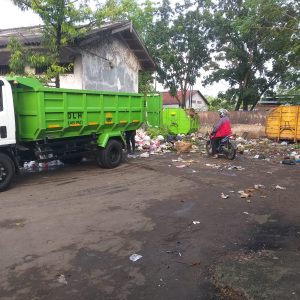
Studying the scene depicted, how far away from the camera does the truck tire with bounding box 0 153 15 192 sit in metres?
7.72

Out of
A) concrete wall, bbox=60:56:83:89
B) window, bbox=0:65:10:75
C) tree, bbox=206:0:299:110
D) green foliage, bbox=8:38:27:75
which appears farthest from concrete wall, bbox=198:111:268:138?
green foliage, bbox=8:38:27:75

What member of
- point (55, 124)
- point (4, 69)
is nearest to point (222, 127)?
point (55, 124)

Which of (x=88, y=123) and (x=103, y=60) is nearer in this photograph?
(x=88, y=123)

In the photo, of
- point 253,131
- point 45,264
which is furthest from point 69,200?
point 253,131

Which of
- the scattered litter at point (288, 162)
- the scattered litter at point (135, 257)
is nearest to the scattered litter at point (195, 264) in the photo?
the scattered litter at point (135, 257)

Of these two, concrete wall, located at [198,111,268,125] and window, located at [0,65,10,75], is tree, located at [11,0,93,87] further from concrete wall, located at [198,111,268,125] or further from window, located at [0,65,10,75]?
concrete wall, located at [198,111,268,125]

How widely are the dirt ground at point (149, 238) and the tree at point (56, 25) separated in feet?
15.1

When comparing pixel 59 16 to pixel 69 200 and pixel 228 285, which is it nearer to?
pixel 69 200

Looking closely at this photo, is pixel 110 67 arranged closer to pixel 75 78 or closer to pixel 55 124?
pixel 75 78

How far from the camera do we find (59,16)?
11570 mm

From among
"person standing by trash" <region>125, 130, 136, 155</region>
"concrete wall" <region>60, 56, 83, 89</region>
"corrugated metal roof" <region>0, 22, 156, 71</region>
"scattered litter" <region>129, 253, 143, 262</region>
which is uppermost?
"corrugated metal roof" <region>0, 22, 156, 71</region>

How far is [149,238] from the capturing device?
519 cm

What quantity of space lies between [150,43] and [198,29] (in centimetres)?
382

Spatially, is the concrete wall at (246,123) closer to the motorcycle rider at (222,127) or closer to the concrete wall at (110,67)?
the concrete wall at (110,67)
